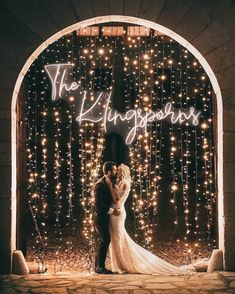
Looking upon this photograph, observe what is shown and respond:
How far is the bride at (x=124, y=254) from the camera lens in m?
7.21

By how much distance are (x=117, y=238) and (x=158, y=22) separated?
13.2 feet

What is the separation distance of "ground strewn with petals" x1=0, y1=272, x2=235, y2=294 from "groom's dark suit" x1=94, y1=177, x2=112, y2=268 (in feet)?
1.66

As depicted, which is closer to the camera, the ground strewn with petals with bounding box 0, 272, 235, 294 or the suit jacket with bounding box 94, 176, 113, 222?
the ground strewn with petals with bounding box 0, 272, 235, 294

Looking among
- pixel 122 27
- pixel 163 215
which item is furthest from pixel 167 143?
pixel 122 27

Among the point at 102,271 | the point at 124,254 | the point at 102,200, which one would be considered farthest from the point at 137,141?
the point at 102,271

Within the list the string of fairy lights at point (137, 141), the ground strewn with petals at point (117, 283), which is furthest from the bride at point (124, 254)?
the string of fairy lights at point (137, 141)

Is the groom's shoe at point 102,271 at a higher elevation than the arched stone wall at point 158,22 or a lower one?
lower

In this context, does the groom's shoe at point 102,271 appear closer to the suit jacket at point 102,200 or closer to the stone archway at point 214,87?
the suit jacket at point 102,200

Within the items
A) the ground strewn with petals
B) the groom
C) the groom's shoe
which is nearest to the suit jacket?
the groom

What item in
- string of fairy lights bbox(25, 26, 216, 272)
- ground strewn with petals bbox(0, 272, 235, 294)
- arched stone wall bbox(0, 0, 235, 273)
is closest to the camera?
ground strewn with petals bbox(0, 272, 235, 294)

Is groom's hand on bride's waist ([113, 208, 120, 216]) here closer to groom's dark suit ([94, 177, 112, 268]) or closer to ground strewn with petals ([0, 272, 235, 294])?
groom's dark suit ([94, 177, 112, 268])

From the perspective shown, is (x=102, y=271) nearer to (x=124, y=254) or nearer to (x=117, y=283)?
(x=124, y=254)

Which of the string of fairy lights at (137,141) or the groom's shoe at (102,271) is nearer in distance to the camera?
the groom's shoe at (102,271)

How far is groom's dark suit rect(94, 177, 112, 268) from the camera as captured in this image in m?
7.44
